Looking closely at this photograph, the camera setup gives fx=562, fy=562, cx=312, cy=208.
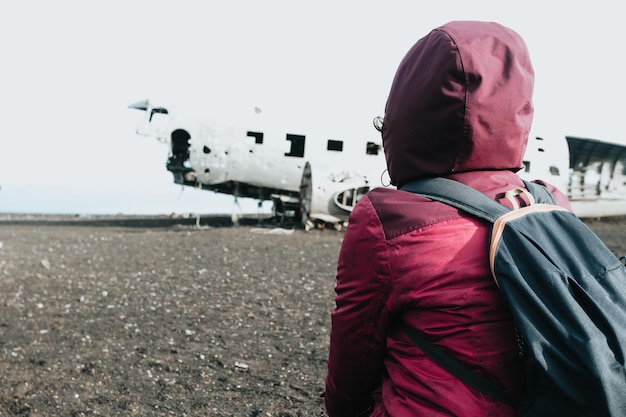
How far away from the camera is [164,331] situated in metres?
6.57

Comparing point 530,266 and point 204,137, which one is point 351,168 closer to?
point 204,137

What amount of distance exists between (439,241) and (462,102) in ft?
1.40

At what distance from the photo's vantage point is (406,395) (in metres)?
1.73

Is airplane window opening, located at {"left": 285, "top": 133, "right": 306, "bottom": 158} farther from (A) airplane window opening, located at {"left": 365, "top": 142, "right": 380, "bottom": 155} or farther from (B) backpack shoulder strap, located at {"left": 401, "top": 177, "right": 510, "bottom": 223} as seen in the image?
(B) backpack shoulder strap, located at {"left": 401, "top": 177, "right": 510, "bottom": 223}

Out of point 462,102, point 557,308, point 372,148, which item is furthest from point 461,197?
point 372,148

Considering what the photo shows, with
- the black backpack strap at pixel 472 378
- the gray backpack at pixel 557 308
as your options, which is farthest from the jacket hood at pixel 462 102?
the black backpack strap at pixel 472 378

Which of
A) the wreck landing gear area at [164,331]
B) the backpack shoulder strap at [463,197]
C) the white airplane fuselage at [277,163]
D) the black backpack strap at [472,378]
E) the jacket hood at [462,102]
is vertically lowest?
the wreck landing gear area at [164,331]

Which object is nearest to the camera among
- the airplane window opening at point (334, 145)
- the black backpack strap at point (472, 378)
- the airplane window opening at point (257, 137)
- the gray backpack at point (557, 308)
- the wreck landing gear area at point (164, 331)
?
the gray backpack at point (557, 308)

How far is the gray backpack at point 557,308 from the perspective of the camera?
1477 mm

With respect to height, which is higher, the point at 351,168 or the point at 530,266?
the point at 351,168

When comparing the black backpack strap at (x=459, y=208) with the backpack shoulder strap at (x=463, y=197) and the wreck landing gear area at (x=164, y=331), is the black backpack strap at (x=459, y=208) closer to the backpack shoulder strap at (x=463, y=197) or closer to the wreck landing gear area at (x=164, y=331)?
the backpack shoulder strap at (x=463, y=197)

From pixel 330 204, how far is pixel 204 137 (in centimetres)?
447

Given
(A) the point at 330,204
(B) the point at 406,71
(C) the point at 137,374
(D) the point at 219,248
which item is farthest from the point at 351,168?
(B) the point at 406,71

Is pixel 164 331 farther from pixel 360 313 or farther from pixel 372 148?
pixel 372 148
